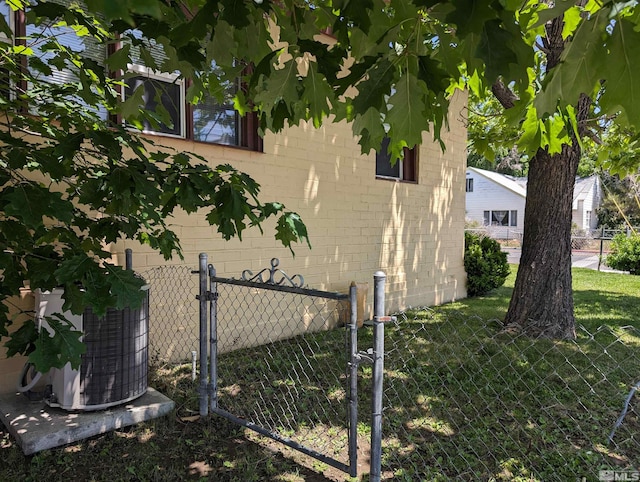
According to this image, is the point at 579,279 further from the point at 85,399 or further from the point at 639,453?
the point at 85,399

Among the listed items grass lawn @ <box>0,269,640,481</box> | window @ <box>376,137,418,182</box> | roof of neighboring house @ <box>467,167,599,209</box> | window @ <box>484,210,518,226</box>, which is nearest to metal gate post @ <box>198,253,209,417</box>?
grass lawn @ <box>0,269,640,481</box>

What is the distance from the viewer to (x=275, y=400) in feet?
13.1

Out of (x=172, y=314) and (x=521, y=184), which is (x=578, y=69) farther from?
(x=521, y=184)

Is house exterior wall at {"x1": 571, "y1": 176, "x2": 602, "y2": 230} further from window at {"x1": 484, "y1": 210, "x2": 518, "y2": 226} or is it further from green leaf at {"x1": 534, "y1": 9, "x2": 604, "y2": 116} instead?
green leaf at {"x1": 534, "y1": 9, "x2": 604, "y2": 116}

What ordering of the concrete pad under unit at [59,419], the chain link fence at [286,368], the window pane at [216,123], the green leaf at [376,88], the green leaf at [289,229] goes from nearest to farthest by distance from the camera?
1. the green leaf at [376,88]
2. the green leaf at [289,229]
3. the concrete pad under unit at [59,419]
4. the chain link fence at [286,368]
5. the window pane at [216,123]

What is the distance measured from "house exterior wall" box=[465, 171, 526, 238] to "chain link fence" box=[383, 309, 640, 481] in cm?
2861

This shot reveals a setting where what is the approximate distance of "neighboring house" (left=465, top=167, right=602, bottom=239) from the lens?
110 feet

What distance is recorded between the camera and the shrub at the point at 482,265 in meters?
9.40

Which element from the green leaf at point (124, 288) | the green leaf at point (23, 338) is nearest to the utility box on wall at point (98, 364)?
the green leaf at point (23, 338)

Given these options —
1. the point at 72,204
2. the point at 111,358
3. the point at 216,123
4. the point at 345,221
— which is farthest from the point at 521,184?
the point at 72,204

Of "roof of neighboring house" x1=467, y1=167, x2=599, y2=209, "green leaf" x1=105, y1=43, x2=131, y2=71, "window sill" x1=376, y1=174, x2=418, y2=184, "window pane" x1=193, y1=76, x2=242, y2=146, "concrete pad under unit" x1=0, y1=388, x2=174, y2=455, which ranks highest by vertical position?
"roof of neighboring house" x1=467, y1=167, x2=599, y2=209

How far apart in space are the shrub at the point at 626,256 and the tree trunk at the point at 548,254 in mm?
11072

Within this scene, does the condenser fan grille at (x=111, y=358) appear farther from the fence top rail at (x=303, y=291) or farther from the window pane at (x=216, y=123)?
the window pane at (x=216, y=123)

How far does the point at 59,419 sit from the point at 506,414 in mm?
3565
